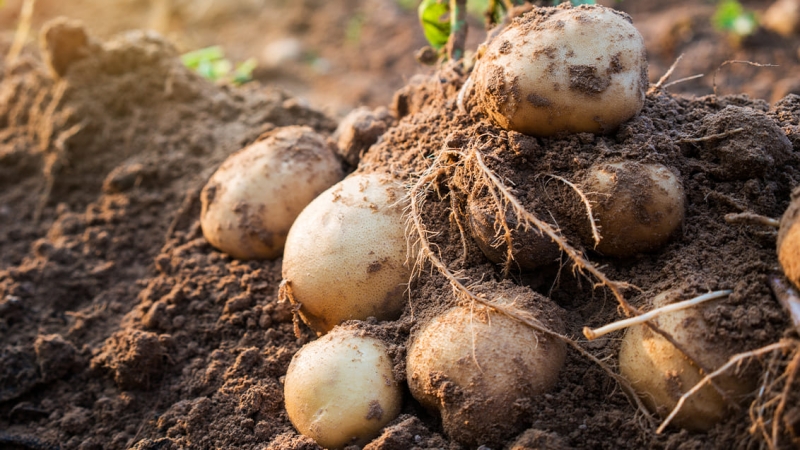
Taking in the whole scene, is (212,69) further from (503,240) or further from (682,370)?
(682,370)

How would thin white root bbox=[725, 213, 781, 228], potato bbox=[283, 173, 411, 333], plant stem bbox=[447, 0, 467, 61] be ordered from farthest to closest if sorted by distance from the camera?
plant stem bbox=[447, 0, 467, 61]
potato bbox=[283, 173, 411, 333]
thin white root bbox=[725, 213, 781, 228]

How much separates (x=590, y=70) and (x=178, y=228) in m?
2.05

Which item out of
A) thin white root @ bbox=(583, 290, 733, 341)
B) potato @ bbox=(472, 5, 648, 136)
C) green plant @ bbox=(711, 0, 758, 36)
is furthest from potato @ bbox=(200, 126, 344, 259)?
green plant @ bbox=(711, 0, 758, 36)

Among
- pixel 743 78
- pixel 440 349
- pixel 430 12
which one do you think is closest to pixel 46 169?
pixel 430 12

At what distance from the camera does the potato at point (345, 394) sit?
6.35ft

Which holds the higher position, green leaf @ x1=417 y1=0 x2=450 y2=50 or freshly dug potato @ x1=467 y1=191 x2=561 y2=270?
green leaf @ x1=417 y1=0 x2=450 y2=50

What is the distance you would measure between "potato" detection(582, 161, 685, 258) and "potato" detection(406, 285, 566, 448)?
1.13 feet

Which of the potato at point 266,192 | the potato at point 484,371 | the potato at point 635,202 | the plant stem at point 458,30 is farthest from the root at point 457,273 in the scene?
the plant stem at point 458,30

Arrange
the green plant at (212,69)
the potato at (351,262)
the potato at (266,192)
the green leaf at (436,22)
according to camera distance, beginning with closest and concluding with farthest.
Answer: the potato at (351,262), the potato at (266,192), the green leaf at (436,22), the green plant at (212,69)

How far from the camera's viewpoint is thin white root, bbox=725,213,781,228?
1802 millimetres

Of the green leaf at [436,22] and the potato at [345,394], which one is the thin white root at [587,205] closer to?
the potato at [345,394]

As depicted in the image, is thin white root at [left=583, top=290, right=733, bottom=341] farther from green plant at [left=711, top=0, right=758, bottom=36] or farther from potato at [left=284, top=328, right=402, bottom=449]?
green plant at [left=711, top=0, right=758, bottom=36]

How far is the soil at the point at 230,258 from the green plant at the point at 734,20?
3.77 feet

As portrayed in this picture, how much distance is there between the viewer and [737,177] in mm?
2004
